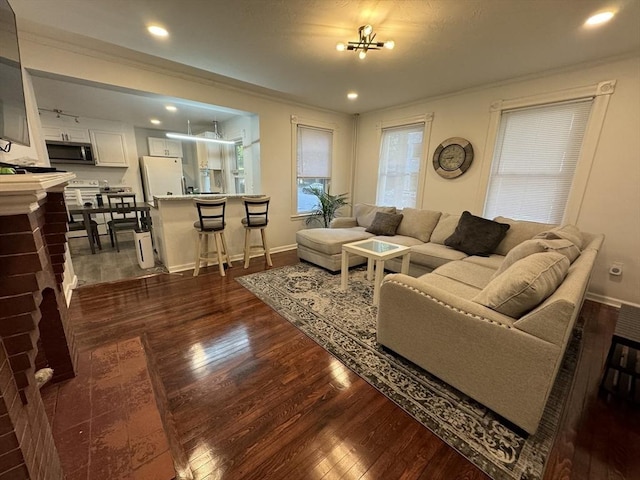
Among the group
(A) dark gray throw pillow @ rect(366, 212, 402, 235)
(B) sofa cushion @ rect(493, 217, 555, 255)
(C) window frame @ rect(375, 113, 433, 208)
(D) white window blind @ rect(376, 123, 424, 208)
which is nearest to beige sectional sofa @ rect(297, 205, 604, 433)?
(B) sofa cushion @ rect(493, 217, 555, 255)

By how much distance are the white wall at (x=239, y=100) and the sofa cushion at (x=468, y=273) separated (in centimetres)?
301

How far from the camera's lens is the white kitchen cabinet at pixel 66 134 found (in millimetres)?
5219

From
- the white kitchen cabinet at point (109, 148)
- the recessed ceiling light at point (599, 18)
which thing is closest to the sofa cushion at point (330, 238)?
the recessed ceiling light at point (599, 18)

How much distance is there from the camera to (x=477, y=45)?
248cm

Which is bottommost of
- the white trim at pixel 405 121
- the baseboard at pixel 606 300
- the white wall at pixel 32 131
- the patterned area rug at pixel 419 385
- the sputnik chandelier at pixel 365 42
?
the patterned area rug at pixel 419 385

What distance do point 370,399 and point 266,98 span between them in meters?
4.25

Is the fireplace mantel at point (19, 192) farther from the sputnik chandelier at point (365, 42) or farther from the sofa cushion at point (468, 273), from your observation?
the sofa cushion at point (468, 273)

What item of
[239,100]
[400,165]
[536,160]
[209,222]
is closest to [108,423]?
[209,222]

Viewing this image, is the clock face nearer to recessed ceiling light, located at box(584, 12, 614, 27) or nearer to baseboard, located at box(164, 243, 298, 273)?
recessed ceiling light, located at box(584, 12, 614, 27)

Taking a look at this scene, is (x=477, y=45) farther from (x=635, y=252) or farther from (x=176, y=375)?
(x=176, y=375)

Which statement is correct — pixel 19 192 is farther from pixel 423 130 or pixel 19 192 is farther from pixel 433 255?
pixel 423 130

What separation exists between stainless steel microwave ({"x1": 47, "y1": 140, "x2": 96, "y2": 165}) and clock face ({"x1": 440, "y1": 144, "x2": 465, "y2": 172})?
23.1ft

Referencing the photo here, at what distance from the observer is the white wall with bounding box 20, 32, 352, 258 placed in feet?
8.48

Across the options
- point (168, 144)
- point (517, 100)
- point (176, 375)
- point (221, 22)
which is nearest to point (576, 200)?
point (517, 100)
